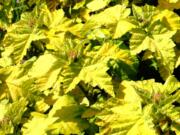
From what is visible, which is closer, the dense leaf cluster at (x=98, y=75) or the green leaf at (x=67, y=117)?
the dense leaf cluster at (x=98, y=75)

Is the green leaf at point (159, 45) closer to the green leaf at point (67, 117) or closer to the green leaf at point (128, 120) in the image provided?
the green leaf at point (128, 120)

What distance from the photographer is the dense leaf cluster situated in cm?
198

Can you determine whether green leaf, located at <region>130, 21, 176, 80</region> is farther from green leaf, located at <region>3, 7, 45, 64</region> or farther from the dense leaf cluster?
green leaf, located at <region>3, 7, 45, 64</region>

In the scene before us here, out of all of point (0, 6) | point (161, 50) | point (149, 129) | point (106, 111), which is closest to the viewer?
point (149, 129)

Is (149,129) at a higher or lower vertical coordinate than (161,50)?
lower

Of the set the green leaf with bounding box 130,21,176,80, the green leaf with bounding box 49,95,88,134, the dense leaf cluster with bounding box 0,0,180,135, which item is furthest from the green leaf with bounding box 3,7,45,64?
the green leaf with bounding box 130,21,176,80

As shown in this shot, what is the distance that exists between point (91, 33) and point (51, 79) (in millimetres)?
472

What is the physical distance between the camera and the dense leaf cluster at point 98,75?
1978 mm

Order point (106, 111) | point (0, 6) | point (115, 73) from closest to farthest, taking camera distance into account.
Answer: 1. point (106, 111)
2. point (115, 73)
3. point (0, 6)

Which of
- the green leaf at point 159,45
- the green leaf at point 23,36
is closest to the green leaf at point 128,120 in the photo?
the green leaf at point 159,45

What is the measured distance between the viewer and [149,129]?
1.88 meters

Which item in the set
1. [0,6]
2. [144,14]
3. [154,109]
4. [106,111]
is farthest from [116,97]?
[0,6]

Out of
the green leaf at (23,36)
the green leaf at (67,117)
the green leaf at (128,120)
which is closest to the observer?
the green leaf at (128,120)

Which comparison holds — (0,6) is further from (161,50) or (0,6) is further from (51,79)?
(161,50)
